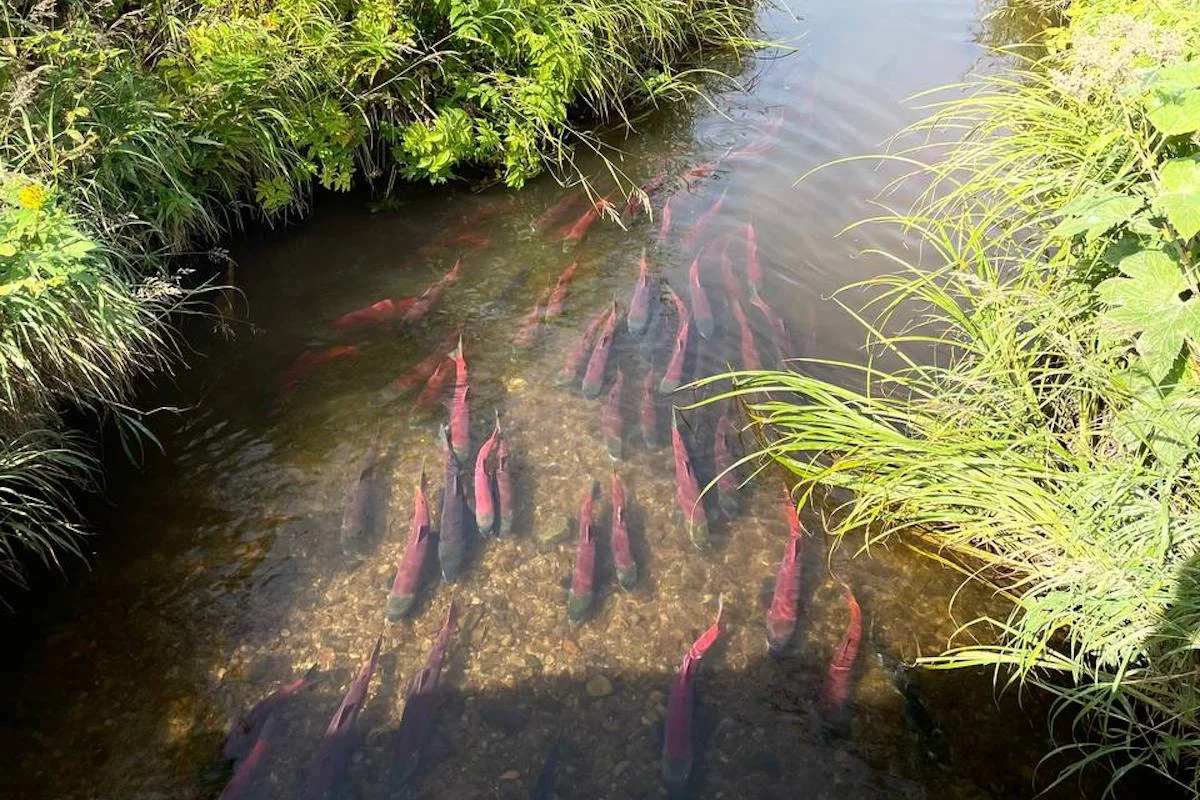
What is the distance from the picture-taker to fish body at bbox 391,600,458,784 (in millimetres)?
3250

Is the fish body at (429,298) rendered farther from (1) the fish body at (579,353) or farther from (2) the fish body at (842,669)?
(2) the fish body at (842,669)

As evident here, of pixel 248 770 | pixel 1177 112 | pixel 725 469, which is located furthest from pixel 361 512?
pixel 1177 112

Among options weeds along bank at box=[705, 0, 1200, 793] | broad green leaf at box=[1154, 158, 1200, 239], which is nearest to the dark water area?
weeds along bank at box=[705, 0, 1200, 793]

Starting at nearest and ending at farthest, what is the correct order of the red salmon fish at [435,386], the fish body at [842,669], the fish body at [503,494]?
the fish body at [842,669], the fish body at [503,494], the red salmon fish at [435,386]

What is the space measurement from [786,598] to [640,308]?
8.81 ft

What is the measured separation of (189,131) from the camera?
539 cm

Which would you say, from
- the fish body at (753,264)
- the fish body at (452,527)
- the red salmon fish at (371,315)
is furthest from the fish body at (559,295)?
the fish body at (452,527)

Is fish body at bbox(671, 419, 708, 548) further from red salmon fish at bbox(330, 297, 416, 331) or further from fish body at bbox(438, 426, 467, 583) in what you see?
red salmon fish at bbox(330, 297, 416, 331)

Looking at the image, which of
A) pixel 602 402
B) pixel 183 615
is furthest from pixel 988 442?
pixel 183 615

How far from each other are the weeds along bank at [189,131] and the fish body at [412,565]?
162cm

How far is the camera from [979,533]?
12.1 ft

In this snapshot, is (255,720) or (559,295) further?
(559,295)

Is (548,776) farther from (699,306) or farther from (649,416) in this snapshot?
(699,306)

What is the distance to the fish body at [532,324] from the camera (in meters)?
5.72
